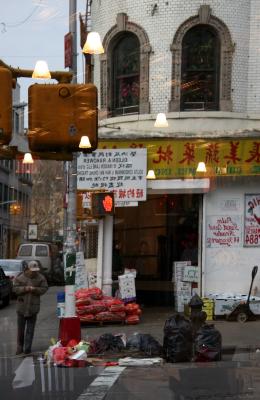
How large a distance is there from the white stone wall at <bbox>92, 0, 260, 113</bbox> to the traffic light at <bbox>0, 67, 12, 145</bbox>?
9.23 m

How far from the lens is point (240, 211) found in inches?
599

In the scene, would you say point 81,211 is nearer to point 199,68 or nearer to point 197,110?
point 197,110

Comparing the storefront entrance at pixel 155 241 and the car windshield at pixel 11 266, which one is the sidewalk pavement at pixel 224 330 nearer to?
the storefront entrance at pixel 155 241

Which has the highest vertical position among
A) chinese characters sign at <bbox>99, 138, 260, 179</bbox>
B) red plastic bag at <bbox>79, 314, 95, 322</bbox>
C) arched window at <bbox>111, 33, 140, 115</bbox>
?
arched window at <bbox>111, 33, 140, 115</bbox>

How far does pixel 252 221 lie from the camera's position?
15.2 meters

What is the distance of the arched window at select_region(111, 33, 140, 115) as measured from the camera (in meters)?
16.2

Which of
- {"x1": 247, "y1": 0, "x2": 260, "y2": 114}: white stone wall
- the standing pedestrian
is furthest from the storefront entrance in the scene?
the standing pedestrian

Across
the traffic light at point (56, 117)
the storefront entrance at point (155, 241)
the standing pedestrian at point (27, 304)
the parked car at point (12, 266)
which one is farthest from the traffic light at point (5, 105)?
the parked car at point (12, 266)

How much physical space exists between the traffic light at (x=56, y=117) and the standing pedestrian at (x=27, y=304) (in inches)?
211

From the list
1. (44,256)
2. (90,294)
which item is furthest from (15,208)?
(90,294)

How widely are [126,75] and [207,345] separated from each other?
8259 mm

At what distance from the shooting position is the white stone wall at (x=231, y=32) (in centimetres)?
1558

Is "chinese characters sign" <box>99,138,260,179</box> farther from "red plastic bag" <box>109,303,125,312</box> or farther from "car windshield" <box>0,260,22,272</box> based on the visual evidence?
"car windshield" <box>0,260,22,272</box>

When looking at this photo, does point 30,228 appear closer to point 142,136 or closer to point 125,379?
point 142,136
